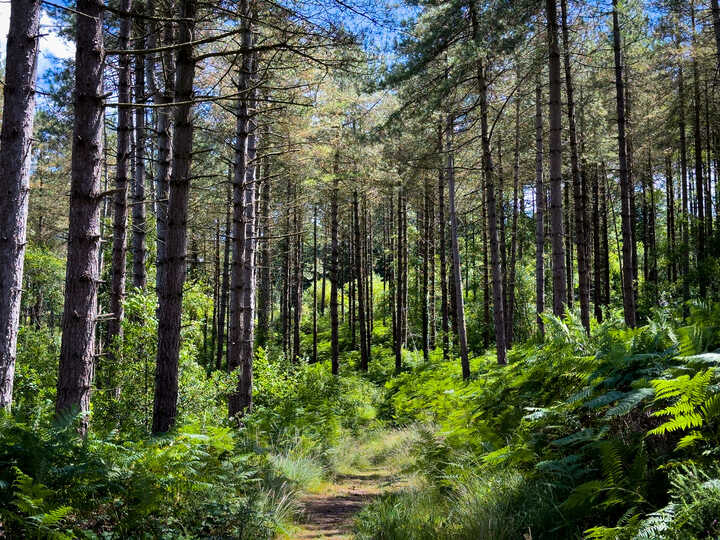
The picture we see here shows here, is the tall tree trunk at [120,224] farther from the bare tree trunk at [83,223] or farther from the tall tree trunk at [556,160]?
the tall tree trunk at [556,160]

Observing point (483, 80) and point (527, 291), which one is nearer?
point (483, 80)

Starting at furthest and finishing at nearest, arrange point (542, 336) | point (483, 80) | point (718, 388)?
point (483, 80) → point (542, 336) → point (718, 388)

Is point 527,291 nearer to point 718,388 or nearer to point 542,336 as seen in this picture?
point 542,336

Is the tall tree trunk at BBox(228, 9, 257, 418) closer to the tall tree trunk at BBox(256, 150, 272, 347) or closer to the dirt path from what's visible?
the tall tree trunk at BBox(256, 150, 272, 347)

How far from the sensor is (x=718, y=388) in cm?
285

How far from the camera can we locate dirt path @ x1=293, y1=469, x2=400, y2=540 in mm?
5098

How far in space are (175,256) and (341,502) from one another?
3.84 metres

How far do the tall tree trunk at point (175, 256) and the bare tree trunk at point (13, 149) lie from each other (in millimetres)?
1468

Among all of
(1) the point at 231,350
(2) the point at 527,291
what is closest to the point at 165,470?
(1) the point at 231,350

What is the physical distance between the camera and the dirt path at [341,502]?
5098 mm

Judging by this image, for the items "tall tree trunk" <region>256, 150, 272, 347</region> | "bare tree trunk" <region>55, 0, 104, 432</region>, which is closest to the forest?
"bare tree trunk" <region>55, 0, 104, 432</region>

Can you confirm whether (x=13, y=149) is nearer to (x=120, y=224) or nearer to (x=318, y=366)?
(x=120, y=224)

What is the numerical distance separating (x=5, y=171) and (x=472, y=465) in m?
5.88

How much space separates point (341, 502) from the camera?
642 cm
